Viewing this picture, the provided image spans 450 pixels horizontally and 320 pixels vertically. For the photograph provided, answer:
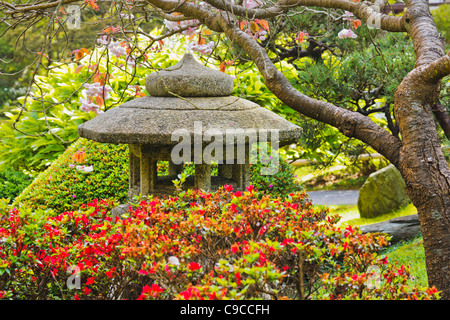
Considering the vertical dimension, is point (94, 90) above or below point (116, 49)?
below

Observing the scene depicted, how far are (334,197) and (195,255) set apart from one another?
7.71 m

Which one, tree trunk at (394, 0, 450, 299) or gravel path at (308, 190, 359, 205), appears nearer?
tree trunk at (394, 0, 450, 299)

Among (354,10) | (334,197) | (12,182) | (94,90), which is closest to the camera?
(354,10)

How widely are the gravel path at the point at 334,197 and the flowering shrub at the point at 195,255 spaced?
652cm

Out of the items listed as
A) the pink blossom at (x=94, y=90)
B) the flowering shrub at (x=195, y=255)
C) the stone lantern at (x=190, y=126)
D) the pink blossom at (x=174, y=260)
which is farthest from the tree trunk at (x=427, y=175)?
the pink blossom at (x=94, y=90)

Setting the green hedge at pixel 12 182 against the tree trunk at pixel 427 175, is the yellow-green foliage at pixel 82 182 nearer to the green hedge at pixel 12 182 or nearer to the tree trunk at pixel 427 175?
the green hedge at pixel 12 182

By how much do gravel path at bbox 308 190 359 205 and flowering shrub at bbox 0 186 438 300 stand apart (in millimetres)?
6522

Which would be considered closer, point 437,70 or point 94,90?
point 437,70

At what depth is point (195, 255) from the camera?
6.86 feet

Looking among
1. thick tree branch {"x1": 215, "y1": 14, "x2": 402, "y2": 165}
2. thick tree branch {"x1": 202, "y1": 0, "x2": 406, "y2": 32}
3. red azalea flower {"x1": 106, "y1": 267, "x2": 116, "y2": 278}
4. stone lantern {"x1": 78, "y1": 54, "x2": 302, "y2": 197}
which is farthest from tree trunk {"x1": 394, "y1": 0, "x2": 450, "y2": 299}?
red azalea flower {"x1": 106, "y1": 267, "x2": 116, "y2": 278}

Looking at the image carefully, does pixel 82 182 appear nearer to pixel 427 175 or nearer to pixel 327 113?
pixel 327 113

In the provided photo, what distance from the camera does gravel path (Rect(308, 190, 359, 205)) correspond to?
29.1 feet

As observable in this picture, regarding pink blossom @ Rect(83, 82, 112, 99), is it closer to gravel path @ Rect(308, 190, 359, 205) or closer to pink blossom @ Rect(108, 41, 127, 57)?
pink blossom @ Rect(108, 41, 127, 57)

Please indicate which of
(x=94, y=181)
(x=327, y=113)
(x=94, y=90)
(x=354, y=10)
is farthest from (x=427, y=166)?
(x=94, y=181)
